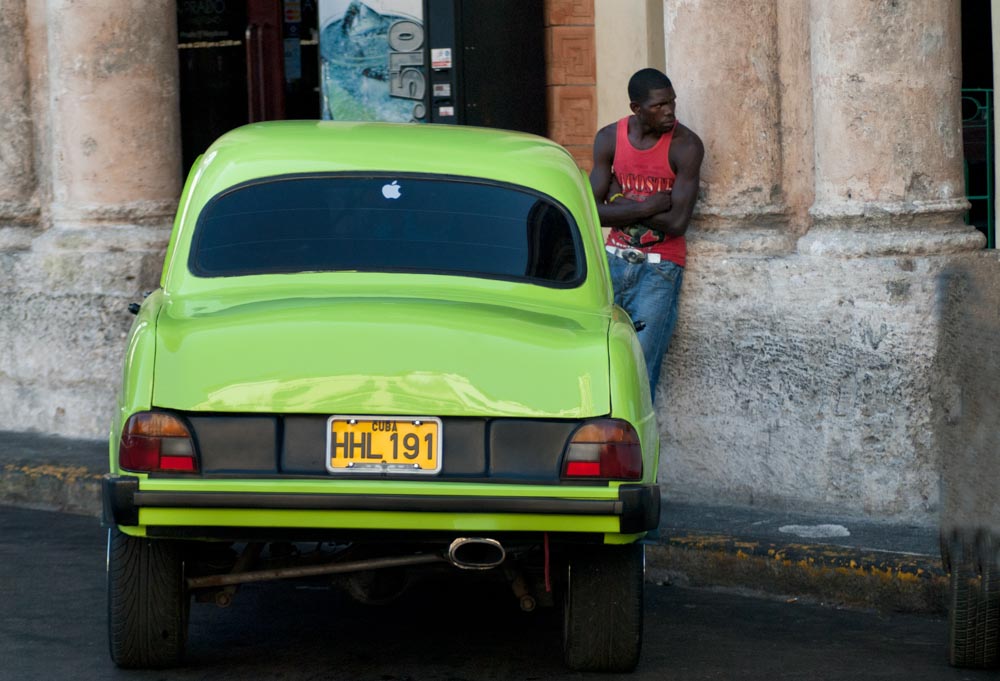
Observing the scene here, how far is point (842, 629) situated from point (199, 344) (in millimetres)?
2625

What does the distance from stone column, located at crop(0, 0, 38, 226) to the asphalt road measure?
11.8ft

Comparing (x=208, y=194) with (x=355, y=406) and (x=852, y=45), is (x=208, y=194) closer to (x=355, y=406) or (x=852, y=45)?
(x=355, y=406)

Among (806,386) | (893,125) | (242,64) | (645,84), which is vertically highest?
(242,64)

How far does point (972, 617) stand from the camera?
19.5ft

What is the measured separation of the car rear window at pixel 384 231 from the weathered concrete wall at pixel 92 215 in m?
4.12

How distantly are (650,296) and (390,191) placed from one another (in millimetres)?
2579

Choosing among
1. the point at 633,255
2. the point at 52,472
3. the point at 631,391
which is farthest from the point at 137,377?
the point at 52,472

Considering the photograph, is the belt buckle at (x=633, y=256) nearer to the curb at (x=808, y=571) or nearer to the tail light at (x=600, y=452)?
the curb at (x=808, y=571)

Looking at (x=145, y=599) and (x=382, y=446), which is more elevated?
(x=382, y=446)

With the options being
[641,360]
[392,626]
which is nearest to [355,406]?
[641,360]

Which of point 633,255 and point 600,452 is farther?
point 633,255

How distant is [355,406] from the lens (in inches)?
213

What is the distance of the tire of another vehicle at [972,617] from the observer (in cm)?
573

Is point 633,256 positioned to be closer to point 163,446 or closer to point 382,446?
point 382,446
